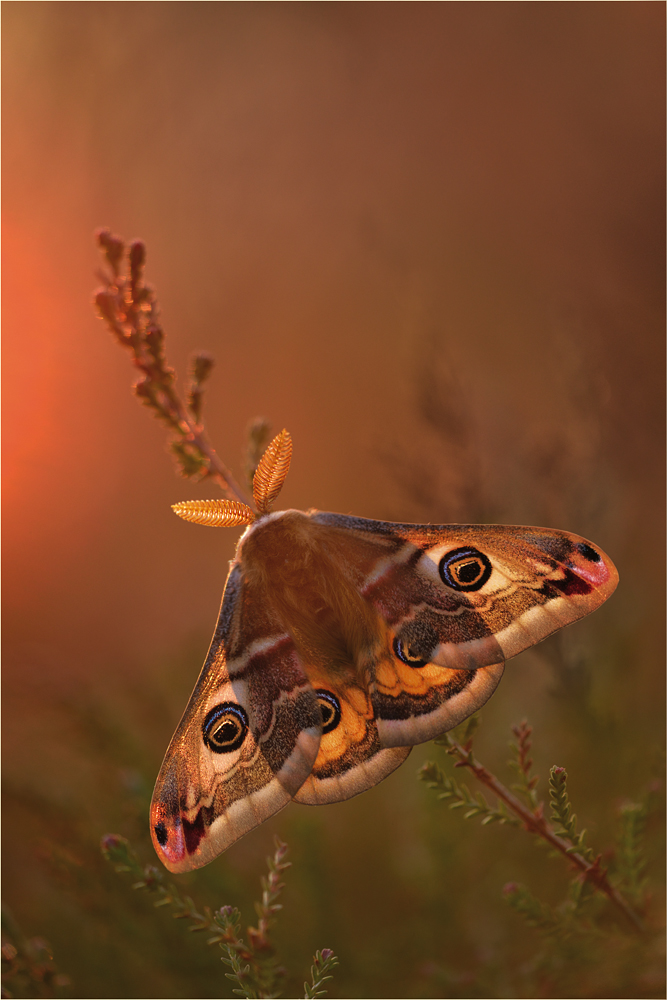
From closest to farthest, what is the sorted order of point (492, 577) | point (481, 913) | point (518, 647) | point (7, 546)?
point (518, 647)
point (492, 577)
point (481, 913)
point (7, 546)

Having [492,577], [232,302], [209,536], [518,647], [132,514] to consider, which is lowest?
[518,647]

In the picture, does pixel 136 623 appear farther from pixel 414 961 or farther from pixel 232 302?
pixel 414 961

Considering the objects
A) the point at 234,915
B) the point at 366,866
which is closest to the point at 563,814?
the point at 234,915

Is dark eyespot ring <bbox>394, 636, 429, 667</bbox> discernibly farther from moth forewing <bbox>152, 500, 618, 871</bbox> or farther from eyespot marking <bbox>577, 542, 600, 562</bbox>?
eyespot marking <bbox>577, 542, 600, 562</bbox>

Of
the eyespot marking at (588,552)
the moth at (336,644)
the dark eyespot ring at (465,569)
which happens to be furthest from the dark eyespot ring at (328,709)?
the eyespot marking at (588,552)

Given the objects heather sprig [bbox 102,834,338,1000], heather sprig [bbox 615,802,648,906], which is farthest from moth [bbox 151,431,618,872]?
heather sprig [bbox 615,802,648,906]

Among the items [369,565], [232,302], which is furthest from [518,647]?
[232,302]

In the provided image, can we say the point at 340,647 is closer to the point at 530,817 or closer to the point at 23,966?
the point at 530,817
